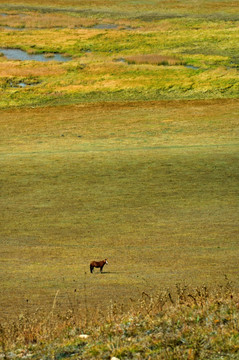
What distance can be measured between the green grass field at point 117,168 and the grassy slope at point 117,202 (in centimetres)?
6

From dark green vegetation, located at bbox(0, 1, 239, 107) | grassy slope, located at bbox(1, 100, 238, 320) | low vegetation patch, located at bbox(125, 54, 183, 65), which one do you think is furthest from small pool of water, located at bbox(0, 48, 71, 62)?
grassy slope, located at bbox(1, 100, 238, 320)

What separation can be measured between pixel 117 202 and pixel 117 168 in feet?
16.7

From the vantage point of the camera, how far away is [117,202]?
72.8 ft

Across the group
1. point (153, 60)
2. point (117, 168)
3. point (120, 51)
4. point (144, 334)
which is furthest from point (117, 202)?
point (120, 51)

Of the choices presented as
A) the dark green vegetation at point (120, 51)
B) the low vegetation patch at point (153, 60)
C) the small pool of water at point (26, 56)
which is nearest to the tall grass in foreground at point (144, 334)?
the dark green vegetation at point (120, 51)

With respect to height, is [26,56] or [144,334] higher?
[26,56]

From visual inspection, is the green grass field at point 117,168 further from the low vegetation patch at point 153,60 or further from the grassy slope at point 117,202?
the low vegetation patch at point 153,60

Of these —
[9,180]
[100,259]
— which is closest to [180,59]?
[9,180]

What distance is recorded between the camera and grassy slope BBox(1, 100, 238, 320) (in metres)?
15.4

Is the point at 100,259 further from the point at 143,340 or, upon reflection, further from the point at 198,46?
the point at 198,46

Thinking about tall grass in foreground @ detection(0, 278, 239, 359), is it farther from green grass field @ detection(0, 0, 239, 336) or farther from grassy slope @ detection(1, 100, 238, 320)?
grassy slope @ detection(1, 100, 238, 320)

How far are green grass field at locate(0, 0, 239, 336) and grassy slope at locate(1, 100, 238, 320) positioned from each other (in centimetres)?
6

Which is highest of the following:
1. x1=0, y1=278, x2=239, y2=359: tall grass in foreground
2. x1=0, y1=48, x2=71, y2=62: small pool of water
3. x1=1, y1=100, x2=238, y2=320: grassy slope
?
x1=0, y1=48, x2=71, y2=62: small pool of water

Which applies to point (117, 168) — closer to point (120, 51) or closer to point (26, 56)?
point (120, 51)
